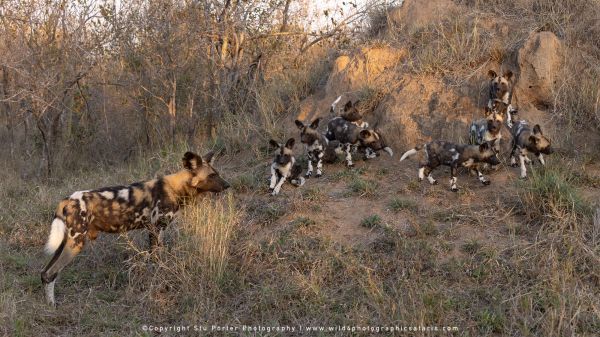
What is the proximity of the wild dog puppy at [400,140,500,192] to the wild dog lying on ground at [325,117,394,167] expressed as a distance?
0.64m

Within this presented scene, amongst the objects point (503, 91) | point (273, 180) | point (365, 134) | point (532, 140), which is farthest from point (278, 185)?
point (503, 91)

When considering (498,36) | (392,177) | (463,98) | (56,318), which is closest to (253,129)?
(392,177)

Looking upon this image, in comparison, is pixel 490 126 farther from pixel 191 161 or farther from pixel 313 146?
pixel 191 161

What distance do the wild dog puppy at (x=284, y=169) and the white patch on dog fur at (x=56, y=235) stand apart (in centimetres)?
229

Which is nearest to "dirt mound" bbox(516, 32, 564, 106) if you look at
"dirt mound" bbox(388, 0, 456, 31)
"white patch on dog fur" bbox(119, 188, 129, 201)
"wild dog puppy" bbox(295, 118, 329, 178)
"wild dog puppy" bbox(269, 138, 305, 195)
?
"dirt mound" bbox(388, 0, 456, 31)

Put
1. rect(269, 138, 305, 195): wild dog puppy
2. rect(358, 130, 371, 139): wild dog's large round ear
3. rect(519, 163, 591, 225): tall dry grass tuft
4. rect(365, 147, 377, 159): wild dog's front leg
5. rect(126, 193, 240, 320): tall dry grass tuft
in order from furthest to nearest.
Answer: rect(365, 147, 377, 159): wild dog's front leg
rect(358, 130, 371, 139): wild dog's large round ear
rect(269, 138, 305, 195): wild dog puppy
rect(519, 163, 591, 225): tall dry grass tuft
rect(126, 193, 240, 320): tall dry grass tuft

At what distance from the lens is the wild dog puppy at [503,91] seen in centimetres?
686

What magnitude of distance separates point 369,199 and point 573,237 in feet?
6.69

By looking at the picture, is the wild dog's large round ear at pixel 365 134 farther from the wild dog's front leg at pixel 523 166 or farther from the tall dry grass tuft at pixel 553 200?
the tall dry grass tuft at pixel 553 200

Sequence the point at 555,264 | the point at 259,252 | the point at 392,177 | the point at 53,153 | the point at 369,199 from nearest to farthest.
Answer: the point at 555,264 → the point at 259,252 → the point at 369,199 → the point at 392,177 → the point at 53,153

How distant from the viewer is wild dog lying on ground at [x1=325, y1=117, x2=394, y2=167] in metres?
6.80

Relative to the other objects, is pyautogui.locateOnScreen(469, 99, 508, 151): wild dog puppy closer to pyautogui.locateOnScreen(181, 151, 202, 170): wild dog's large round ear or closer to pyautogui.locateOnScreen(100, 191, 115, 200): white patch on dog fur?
pyautogui.locateOnScreen(181, 151, 202, 170): wild dog's large round ear

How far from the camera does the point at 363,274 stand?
15.1 feet

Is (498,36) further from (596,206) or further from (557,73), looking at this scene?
(596,206)
